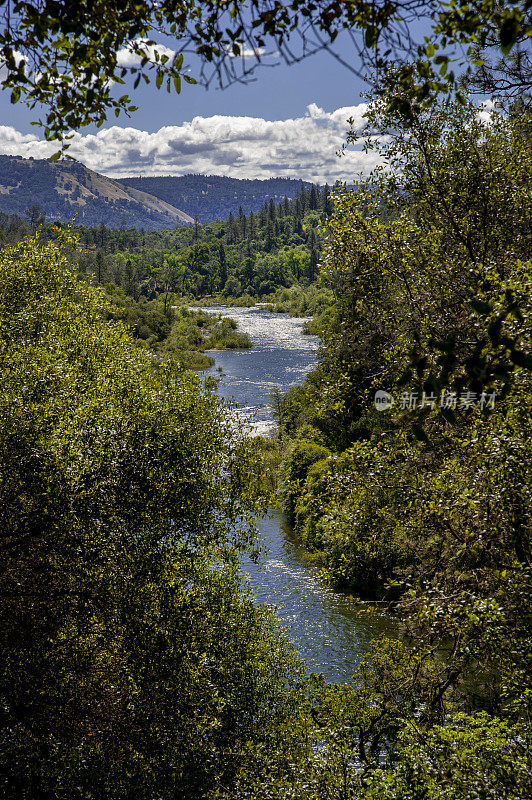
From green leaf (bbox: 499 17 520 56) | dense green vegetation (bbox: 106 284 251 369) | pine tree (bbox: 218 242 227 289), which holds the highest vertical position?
pine tree (bbox: 218 242 227 289)

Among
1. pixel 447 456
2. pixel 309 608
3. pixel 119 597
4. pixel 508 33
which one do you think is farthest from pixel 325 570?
pixel 309 608

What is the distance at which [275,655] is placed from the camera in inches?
523

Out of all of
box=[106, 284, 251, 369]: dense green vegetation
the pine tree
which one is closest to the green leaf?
box=[106, 284, 251, 369]: dense green vegetation

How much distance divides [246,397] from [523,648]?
1860 inches

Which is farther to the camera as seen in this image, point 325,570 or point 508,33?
point 325,570

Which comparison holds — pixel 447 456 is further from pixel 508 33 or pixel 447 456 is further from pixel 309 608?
pixel 309 608

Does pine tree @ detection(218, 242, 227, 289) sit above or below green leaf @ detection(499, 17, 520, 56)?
above

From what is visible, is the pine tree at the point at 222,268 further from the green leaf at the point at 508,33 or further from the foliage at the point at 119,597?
the green leaf at the point at 508,33

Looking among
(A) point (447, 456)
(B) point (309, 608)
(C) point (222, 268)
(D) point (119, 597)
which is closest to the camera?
(A) point (447, 456)

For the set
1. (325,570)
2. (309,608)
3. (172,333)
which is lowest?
(309,608)

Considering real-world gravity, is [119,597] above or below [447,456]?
below

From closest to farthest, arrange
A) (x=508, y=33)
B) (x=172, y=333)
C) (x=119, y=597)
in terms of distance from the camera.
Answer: (x=508, y=33) → (x=119, y=597) → (x=172, y=333)

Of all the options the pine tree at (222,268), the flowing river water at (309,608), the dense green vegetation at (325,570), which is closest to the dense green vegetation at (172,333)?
the flowing river water at (309,608)

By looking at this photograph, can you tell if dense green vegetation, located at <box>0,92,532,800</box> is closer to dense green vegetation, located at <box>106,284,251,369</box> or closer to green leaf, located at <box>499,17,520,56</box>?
green leaf, located at <box>499,17,520,56</box>
